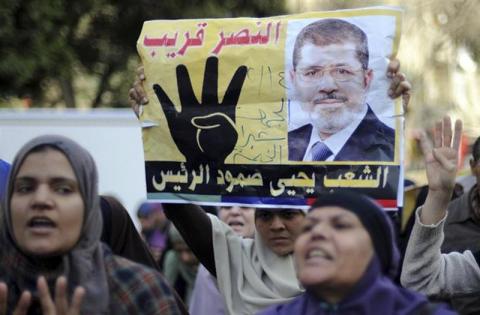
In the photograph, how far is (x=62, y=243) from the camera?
3604mm

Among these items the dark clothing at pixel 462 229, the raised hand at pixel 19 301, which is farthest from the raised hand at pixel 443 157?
the raised hand at pixel 19 301

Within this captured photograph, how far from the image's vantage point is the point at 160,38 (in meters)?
4.98

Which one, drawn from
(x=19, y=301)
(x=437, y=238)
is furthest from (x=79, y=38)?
(x=19, y=301)

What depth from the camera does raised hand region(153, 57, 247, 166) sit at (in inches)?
192

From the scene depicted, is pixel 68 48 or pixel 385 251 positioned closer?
pixel 385 251

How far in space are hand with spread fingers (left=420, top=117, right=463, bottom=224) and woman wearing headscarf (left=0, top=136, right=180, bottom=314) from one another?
1.27 m

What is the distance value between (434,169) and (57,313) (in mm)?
1728

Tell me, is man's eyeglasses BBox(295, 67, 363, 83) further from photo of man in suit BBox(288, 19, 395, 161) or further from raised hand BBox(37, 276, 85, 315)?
raised hand BBox(37, 276, 85, 315)

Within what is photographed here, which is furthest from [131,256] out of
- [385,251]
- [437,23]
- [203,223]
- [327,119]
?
[437,23]

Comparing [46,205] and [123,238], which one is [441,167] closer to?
[123,238]

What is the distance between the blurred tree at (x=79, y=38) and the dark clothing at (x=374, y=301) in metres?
11.8

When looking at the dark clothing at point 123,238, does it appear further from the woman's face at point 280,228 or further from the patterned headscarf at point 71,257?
the patterned headscarf at point 71,257

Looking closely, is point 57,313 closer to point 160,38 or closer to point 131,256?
point 131,256

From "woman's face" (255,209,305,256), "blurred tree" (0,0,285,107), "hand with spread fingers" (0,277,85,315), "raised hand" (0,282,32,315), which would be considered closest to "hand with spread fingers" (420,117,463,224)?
"woman's face" (255,209,305,256)
